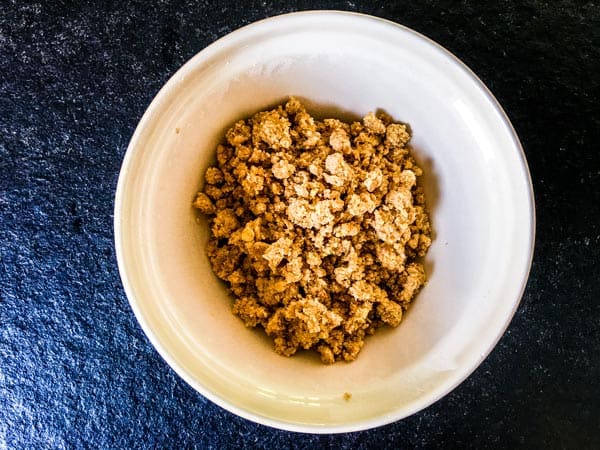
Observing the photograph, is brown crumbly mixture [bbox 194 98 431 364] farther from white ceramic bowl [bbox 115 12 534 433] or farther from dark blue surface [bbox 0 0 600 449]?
dark blue surface [bbox 0 0 600 449]

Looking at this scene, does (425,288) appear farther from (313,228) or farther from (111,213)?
(111,213)

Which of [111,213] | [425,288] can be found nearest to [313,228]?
[425,288]

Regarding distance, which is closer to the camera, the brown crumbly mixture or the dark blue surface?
the brown crumbly mixture

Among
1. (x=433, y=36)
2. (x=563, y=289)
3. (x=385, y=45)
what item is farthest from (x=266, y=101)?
(x=563, y=289)

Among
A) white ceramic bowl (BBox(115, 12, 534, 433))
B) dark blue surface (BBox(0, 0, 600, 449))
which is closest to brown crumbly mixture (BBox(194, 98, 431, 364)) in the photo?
white ceramic bowl (BBox(115, 12, 534, 433))
